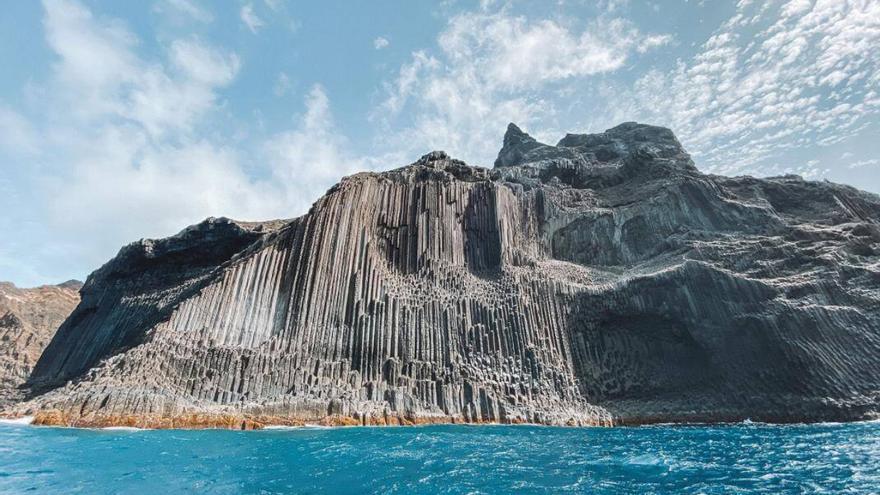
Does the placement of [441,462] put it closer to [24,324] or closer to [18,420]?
[18,420]

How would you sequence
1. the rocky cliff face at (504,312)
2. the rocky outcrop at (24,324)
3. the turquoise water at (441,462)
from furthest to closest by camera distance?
the rocky outcrop at (24,324) < the rocky cliff face at (504,312) < the turquoise water at (441,462)

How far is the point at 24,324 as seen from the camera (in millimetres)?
57469

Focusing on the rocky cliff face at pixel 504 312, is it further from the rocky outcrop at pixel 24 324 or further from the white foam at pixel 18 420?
the rocky outcrop at pixel 24 324

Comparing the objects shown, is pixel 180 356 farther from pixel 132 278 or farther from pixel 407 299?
pixel 132 278

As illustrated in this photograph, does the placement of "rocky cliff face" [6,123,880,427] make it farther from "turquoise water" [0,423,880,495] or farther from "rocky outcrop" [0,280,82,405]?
"rocky outcrop" [0,280,82,405]

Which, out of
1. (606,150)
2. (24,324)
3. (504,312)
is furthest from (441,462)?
(24,324)

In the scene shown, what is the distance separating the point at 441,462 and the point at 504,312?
60.6 feet

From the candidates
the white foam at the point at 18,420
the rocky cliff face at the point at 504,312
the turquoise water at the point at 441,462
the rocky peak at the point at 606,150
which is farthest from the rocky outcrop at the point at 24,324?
the rocky peak at the point at 606,150

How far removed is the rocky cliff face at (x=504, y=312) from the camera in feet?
87.3

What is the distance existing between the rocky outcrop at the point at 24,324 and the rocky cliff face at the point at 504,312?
13.0 meters

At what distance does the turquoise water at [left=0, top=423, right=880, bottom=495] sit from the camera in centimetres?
1130

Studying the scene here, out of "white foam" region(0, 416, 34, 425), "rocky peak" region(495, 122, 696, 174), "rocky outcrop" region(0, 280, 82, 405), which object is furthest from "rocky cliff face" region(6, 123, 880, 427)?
"rocky outcrop" region(0, 280, 82, 405)

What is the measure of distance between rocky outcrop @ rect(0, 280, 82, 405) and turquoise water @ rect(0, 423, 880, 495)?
3364cm

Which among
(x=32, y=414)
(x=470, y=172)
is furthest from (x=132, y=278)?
(x=470, y=172)
